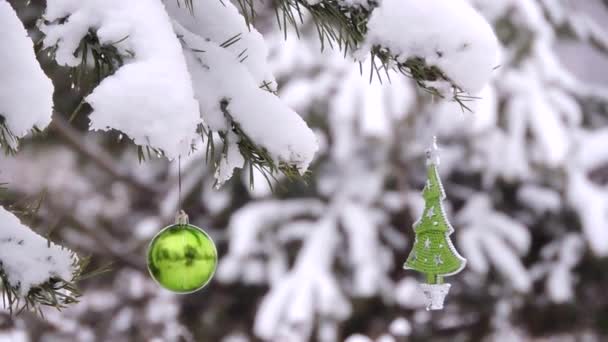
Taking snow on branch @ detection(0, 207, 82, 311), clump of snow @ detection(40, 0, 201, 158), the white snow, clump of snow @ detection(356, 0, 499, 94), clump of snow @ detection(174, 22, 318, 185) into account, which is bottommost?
the white snow

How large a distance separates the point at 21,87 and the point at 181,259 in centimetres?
24

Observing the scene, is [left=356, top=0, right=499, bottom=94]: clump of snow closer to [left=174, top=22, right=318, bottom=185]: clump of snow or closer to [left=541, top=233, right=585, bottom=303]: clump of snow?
[left=174, top=22, right=318, bottom=185]: clump of snow

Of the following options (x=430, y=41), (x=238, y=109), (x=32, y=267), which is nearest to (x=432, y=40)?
(x=430, y=41)

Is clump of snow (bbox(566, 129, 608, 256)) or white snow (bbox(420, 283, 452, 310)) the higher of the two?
white snow (bbox(420, 283, 452, 310))

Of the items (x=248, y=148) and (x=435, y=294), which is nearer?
(x=248, y=148)

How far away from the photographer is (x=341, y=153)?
228cm

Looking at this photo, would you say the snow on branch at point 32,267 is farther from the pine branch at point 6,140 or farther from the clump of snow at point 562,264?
the clump of snow at point 562,264

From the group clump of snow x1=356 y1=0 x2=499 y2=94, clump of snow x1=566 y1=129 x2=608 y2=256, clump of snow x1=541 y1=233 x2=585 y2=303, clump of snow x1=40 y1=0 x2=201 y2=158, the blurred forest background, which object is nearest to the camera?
clump of snow x1=40 y1=0 x2=201 y2=158

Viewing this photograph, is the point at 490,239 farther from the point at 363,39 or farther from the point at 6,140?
the point at 6,140

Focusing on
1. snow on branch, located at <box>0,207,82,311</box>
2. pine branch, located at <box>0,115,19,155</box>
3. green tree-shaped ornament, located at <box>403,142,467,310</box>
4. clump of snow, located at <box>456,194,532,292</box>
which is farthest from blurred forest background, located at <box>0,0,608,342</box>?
pine branch, located at <box>0,115,19,155</box>

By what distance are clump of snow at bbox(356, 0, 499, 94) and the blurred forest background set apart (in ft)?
4.43

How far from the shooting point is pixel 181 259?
70 cm

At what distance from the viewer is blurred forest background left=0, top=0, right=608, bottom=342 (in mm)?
2193

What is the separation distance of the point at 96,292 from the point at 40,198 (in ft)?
7.64
